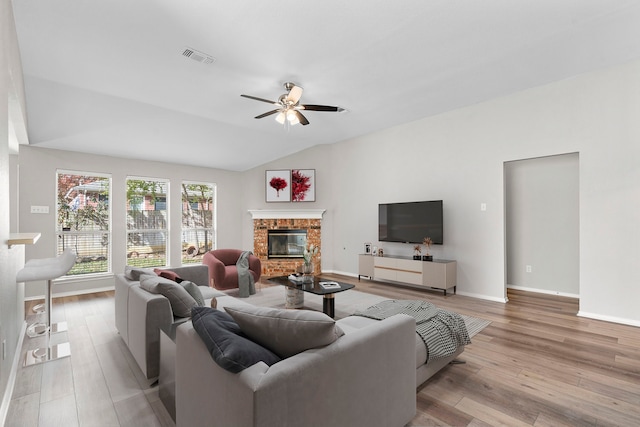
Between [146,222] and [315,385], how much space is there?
5.98 meters

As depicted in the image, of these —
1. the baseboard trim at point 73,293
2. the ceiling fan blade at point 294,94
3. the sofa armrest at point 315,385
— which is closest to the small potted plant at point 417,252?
the ceiling fan blade at point 294,94

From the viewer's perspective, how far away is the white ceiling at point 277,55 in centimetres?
267

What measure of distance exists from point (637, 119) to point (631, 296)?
6.71 feet

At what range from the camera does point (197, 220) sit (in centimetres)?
695

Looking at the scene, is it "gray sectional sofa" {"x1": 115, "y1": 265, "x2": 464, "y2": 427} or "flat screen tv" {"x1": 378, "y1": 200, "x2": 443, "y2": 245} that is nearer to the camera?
"gray sectional sofa" {"x1": 115, "y1": 265, "x2": 464, "y2": 427}

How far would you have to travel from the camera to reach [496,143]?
15.5 ft

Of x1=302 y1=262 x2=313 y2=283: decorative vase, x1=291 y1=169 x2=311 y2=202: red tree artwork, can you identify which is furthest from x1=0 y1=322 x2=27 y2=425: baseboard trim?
x1=291 y1=169 x2=311 y2=202: red tree artwork

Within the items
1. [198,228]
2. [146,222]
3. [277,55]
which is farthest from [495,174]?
[146,222]

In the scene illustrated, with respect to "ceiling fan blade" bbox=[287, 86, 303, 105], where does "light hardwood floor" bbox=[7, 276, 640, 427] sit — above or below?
below

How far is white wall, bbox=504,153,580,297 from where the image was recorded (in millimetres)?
4605

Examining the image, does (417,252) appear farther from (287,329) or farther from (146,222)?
(146,222)

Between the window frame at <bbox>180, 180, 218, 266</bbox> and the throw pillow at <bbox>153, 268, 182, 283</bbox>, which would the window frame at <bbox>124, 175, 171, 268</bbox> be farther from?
the throw pillow at <bbox>153, 268, 182, 283</bbox>

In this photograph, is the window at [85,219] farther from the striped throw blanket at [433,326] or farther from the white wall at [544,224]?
the white wall at [544,224]

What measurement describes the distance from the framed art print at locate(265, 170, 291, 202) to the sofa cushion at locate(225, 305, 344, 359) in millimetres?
5737
